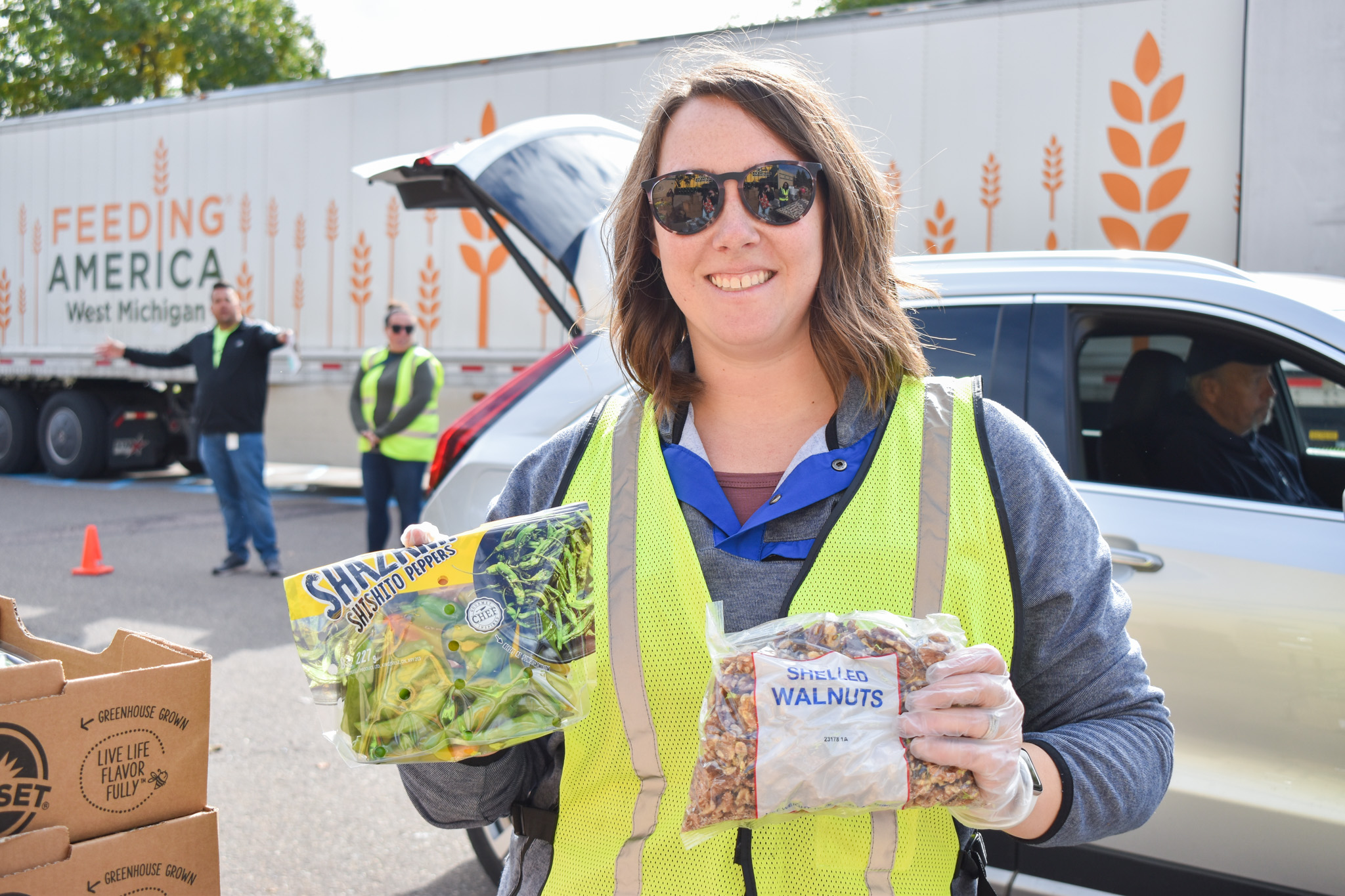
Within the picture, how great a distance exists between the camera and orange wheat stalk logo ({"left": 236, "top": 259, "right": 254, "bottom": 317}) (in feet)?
36.1

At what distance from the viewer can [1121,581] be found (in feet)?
8.14

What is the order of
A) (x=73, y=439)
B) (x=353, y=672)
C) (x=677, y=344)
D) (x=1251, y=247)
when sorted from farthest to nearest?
(x=73, y=439) → (x=1251, y=247) → (x=677, y=344) → (x=353, y=672)

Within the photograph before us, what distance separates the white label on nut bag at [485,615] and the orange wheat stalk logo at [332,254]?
10002mm

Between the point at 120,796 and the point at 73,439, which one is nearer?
the point at 120,796

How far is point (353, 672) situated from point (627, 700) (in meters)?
0.34

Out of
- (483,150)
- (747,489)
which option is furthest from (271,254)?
(747,489)

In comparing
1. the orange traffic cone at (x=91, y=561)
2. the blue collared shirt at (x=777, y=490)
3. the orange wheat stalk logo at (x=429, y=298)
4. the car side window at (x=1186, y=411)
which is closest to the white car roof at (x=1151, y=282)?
the car side window at (x=1186, y=411)

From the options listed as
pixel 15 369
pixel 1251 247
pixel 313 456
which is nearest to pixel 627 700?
pixel 1251 247

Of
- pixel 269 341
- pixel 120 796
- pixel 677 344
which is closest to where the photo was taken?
pixel 120 796

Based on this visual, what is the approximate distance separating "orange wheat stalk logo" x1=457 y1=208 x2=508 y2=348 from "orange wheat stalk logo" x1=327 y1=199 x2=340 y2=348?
1673mm

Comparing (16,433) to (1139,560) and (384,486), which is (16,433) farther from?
(1139,560)

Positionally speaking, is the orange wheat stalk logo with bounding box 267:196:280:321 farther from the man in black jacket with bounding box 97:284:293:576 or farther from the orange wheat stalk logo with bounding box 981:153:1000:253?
the orange wheat stalk logo with bounding box 981:153:1000:253

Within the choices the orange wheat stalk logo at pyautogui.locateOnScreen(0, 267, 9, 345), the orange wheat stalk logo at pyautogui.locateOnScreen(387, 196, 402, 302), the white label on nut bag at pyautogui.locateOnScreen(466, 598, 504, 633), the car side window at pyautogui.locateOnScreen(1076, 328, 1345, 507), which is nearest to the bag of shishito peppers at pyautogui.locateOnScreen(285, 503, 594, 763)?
the white label on nut bag at pyautogui.locateOnScreen(466, 598, 504, 633)

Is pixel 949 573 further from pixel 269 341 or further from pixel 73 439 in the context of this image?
pixel 73 439
